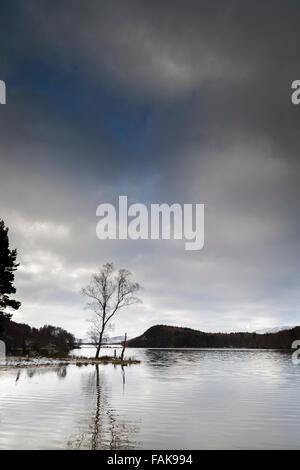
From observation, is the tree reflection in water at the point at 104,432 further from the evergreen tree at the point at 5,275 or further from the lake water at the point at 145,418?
the evergreen tree at the point at 5,275

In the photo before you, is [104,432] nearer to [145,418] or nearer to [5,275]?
[145,418]

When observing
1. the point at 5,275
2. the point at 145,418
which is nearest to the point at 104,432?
the point at 145,418

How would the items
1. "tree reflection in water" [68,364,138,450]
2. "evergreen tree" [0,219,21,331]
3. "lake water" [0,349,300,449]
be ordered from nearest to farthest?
"tree reflection in water" [68,364,138,450], "lake water" [0,349,300,449], "evergreen tree" [0,219,21,331]

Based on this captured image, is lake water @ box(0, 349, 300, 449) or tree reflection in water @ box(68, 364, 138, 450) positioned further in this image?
lake water @ box(0, 349, 300, 449)

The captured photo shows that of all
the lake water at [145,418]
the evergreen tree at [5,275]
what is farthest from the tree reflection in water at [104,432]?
the evergreen tree at [5,275]

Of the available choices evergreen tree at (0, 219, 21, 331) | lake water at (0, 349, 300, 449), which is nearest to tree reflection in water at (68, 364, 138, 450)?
lake water at (0, 349, 300, 449)

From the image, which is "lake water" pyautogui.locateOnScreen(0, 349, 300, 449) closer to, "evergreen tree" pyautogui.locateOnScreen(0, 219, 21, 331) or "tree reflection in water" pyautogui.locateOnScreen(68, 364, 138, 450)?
"tree reflection in water" pyautogui.locateOnScreen(68, 364, 138, 450)

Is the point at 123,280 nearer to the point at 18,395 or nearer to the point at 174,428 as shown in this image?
the point at 18,395

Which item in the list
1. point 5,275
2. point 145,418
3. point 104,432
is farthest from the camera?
point 5,275

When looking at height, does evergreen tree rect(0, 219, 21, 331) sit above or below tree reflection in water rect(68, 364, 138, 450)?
above

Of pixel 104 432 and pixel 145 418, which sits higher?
pixel 104 432

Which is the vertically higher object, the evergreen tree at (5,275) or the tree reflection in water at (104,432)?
the evergreen tree at (5,275)
